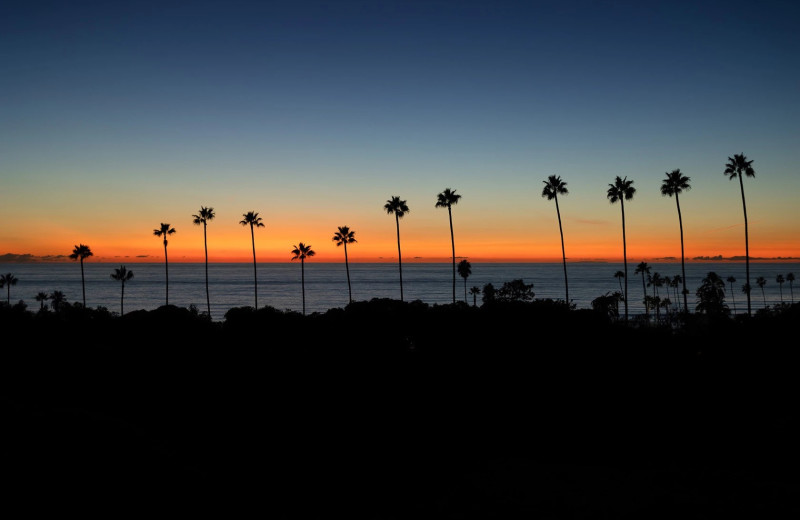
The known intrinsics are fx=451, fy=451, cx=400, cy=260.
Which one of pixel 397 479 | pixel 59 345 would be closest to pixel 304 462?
pixel 397 479

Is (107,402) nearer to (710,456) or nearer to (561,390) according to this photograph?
(561,390)

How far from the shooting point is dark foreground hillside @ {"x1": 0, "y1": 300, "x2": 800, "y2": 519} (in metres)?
10.7

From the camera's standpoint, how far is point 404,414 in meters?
23.5

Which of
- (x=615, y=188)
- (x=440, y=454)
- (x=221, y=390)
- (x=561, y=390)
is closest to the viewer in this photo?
(x=440, y=454)

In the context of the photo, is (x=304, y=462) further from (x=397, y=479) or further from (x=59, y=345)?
(x=59, y=345)

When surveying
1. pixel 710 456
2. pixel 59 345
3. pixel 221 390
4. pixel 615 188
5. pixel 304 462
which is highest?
pixel 615 188

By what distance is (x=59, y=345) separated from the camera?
2711cm

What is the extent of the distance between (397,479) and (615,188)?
50.0 meters

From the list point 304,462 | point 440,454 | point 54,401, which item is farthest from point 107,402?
point 440,454

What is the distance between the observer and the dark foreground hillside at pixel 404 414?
10.7m

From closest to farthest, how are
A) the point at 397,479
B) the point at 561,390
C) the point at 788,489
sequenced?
the point at 788,489 < the point at 397,479 < the point at 561,390

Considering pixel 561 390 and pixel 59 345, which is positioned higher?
pixel 59 345

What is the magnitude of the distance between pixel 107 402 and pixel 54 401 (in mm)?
2493

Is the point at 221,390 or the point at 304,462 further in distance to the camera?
the point at 221,390
